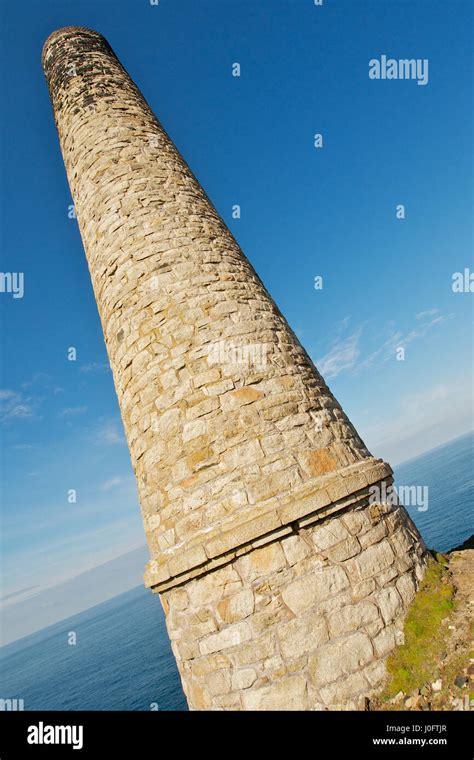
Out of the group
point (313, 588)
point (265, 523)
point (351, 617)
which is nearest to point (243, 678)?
point (313, 588)

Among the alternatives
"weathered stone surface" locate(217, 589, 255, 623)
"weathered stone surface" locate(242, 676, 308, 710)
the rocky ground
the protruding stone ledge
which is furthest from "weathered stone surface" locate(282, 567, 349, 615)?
the rocky ground

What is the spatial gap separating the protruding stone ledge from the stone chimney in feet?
0.04

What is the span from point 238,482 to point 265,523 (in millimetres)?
494

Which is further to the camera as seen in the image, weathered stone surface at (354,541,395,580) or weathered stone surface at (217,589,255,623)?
weathered stone surface at (354,541,395,580)

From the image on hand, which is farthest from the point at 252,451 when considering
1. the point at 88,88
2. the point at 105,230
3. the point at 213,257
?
the point at 88,88

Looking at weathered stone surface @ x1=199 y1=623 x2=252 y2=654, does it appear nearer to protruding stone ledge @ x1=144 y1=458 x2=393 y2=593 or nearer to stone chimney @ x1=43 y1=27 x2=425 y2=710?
stone chimney @ x1=43 y1=27 x2=425 y2=710

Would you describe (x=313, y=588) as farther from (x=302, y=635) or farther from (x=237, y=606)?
(x=237, y=606)

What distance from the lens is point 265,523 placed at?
3590 millimetres

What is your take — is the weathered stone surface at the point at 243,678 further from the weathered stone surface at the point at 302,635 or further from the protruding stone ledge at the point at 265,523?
the protruding stone ledge at the point at 265,523

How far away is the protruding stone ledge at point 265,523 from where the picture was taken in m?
3.60

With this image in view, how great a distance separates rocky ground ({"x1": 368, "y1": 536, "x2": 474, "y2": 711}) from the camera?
3186 mm

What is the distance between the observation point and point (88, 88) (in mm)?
7270

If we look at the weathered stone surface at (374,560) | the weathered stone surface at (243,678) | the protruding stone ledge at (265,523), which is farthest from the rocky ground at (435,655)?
the protruding stone ledge at (265,523)

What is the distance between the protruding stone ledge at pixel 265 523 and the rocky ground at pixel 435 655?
1079 mm
